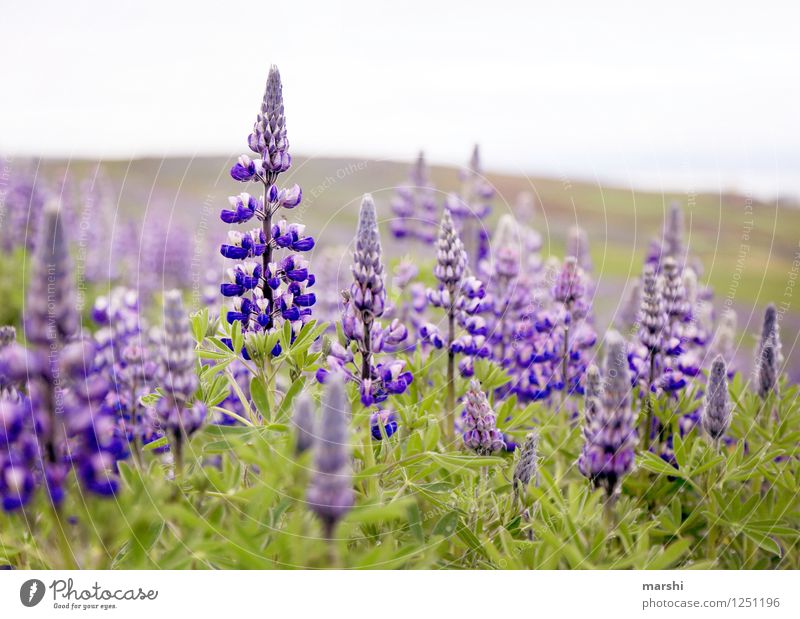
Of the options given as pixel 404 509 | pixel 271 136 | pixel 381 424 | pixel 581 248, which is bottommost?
pixel 404 509

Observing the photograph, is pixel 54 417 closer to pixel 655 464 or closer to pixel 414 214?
pixel 655 464

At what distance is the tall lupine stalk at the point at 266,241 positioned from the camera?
5.29 feet

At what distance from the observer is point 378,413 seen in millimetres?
1635

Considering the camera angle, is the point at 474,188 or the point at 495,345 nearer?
the point at 495,345

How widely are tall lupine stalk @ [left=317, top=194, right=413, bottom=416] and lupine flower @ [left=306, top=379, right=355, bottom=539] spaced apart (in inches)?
17.5

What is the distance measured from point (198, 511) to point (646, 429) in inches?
52.0

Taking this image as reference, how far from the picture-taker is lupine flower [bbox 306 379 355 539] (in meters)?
1.03

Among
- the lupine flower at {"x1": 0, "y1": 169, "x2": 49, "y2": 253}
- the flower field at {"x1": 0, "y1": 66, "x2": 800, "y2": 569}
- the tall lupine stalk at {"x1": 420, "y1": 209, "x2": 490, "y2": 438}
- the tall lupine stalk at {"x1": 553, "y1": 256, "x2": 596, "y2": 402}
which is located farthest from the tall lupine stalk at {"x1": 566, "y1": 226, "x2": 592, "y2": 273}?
the lupine flower at {"x1": 0, "y1": 169, "x2": 49, "y2": 253}

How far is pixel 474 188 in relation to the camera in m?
2.84

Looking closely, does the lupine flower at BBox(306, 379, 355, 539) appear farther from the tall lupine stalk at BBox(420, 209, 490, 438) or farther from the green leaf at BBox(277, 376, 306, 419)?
the tall lupine stalk at BBox(420, 209, 490, 438)

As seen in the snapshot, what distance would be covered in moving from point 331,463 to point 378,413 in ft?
1.86

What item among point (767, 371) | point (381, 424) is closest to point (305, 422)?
point (381, 424)
